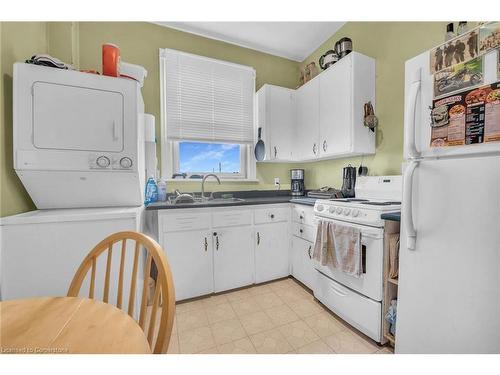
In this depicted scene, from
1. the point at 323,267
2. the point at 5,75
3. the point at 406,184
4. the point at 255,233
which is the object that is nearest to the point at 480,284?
the point at 406,184

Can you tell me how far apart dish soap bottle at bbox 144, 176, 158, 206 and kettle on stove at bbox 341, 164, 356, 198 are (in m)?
1.96

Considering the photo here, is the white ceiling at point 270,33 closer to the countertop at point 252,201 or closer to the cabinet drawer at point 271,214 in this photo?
the countertop at point 252,201

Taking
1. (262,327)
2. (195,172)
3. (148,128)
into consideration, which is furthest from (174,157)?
(262,327)

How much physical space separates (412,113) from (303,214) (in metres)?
1.30

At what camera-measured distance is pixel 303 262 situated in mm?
2158

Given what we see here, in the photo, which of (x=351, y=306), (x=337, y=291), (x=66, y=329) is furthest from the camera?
(x=337, y=291)

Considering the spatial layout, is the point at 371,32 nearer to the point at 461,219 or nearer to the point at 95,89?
the point at 461,219

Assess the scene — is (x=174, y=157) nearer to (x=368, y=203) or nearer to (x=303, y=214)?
(x=303, y=214)

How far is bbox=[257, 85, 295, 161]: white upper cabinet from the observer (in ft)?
8.54

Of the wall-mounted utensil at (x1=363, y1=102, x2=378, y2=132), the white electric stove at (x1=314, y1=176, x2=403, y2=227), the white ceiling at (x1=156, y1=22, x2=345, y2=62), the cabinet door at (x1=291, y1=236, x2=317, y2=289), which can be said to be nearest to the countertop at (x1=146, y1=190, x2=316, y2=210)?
the white electric stove at (x1=314, y1=176, x2=403, y2=227)

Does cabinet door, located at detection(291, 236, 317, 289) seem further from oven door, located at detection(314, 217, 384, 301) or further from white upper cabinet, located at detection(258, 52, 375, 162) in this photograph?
white upper cabinet, located at detection(258, 52, 375, 162)

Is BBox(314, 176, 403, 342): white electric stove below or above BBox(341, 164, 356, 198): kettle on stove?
below

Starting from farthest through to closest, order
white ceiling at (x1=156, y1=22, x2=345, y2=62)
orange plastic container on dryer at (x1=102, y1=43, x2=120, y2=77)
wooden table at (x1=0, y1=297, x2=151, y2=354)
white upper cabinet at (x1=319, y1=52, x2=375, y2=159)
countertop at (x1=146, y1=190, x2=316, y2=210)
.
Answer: white ceiling at (x1=156, y1=22, x2=345, y2=62) < white upper cabinet at (x1=319, y1=52, x2=375, y2=159) < countertop at (x1=146, y1=190, x2=316, y2=210) < orange plastic container on dryer at (x1=102, y1=43, x2=120, y2=77) < wooden table at (x1=0, y1=297, x2=151, y2=354)

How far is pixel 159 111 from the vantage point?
2393 millimetres
